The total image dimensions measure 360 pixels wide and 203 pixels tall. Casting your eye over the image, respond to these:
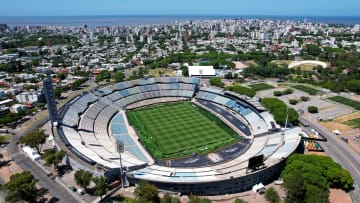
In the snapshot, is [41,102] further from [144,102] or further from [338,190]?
[338,190]

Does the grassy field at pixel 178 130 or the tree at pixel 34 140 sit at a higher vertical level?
the tree at pixel 34 140

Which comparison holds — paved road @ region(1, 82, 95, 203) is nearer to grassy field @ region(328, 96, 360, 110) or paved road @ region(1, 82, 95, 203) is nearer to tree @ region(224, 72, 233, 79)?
tree @ region(224, 72, 233, 79)


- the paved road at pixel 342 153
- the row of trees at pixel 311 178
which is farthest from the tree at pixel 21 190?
the paved road at pixel 342 153

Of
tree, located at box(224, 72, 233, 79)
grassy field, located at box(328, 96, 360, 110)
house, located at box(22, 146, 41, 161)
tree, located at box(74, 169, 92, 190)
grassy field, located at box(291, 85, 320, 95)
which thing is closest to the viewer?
tree, located at box(74, 169, 92, 190)

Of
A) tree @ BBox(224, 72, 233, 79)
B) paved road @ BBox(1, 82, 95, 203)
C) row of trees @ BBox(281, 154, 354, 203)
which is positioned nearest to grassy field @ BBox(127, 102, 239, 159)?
row of trees @ BBox(281, 154, 354, 203)

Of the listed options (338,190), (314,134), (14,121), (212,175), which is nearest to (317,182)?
(338,190)

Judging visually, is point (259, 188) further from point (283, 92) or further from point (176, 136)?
point (283, 92)

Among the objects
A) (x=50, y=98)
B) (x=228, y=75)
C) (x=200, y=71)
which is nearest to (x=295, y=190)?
(x=50, y=98)

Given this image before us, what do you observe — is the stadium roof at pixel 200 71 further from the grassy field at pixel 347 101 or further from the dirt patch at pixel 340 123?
the dirt patch at pixel 340 123
